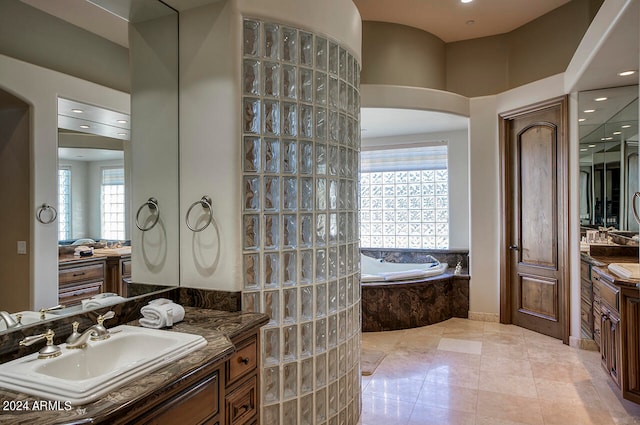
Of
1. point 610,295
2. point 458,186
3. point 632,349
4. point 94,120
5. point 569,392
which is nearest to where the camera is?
point 94,120

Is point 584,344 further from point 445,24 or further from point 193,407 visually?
point 193,407

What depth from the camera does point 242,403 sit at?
165 centimetres

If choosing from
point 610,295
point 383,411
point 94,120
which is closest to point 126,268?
point 94,120

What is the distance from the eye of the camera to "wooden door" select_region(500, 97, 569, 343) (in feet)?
12.4

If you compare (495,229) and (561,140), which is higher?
(561,140)

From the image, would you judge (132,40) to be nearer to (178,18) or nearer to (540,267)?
(178,18)

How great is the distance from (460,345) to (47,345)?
3388 millimetres

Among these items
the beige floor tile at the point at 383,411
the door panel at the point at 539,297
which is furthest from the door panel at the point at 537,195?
the beige floor tile at the point at 383,411

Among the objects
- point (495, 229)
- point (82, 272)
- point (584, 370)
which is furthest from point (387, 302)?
point (82, 272)

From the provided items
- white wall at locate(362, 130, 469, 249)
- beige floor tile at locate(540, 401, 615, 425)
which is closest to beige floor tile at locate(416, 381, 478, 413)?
beige floor tile at locate(540, 401, 615, 425)

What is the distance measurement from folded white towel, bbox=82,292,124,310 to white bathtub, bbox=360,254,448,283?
2.65m

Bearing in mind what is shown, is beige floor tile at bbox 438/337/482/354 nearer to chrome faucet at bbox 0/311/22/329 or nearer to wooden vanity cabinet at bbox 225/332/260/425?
wooden vanity cabinet at bbox 225/332/260/425

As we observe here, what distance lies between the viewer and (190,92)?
194 centimetres

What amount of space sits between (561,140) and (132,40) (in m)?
3.70
